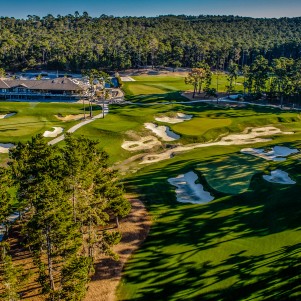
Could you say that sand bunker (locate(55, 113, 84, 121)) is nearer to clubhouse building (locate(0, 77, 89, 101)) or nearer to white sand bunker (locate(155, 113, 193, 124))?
white sand bunker (locate(155, 113, 193, 124))

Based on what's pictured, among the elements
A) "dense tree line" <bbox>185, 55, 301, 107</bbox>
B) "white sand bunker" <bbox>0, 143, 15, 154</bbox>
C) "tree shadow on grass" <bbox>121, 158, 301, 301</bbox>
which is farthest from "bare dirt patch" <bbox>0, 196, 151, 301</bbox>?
"dense tree line" <bbox>185, 55, 301, 107</bbox>

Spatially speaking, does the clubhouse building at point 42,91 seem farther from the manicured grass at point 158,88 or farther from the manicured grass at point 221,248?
the manicured grass at point 221,248

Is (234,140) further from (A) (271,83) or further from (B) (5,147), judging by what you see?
(A) (271,83)

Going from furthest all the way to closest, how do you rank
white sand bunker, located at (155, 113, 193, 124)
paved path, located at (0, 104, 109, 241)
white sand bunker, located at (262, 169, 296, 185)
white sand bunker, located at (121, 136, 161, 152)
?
white sand bunker, located at (155, 113, 193, 124) → white sand bunker, located at (121, 136, 161, 152) → white sand bunker, located at (262, 169, 296, 185) → paved path, located at (0, 104, 109, 241)

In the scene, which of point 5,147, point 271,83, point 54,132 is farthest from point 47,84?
point 271,83

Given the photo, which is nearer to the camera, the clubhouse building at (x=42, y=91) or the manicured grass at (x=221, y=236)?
the manicured grass at (x=221, y=236)

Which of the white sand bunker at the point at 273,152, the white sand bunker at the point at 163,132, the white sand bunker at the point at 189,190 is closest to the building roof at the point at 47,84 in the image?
the white sand bunker at the point at 163,132
